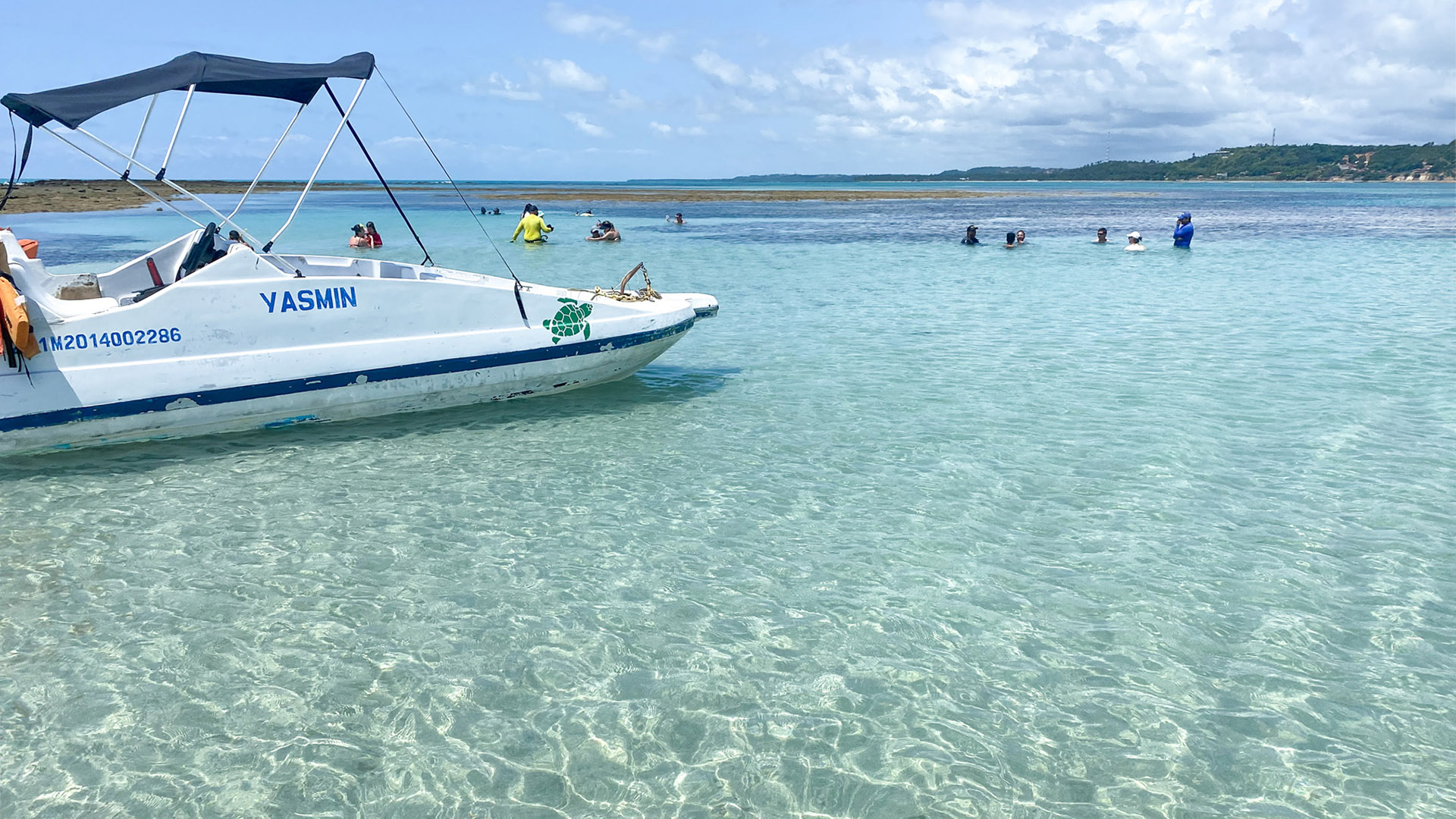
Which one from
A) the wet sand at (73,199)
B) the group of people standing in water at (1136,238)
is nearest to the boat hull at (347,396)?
the group of people standing in water at (1136,238)

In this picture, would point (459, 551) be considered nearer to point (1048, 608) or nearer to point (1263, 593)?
point (1048, 608)

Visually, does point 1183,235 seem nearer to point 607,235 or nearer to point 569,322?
point 607,235

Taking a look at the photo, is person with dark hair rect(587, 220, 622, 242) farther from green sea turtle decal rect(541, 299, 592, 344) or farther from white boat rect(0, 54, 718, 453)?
green sea turtle decal rect(541, 299, 592, 344)

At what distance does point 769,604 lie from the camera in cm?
614

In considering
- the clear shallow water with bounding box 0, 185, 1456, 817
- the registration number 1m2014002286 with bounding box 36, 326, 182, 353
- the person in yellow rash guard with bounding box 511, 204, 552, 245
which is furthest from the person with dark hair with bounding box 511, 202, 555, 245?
the registration number 1m2014002286 with bounding box 36, 326, 182, 353

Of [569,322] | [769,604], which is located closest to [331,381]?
[569,322]

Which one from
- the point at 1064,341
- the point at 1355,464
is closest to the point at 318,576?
the point at 1355,464

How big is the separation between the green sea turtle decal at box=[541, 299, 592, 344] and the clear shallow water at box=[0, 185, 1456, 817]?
37.9 inches

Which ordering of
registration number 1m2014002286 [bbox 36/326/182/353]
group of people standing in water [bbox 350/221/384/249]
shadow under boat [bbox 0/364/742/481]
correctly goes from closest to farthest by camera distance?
registration number 1m2014002286 [bbox 36/326/182/353] → shadow under boat [bbox 0/364/742/481] → group of people standing in water [bbox 350/221/384/249]

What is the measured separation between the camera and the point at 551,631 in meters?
5.81

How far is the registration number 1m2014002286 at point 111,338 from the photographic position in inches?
339

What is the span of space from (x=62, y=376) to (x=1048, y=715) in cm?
915

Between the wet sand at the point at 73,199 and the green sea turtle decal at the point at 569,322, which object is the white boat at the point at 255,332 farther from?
the wet sand at the point at 73,199

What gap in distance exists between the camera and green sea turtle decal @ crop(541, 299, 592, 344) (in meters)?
10.8
